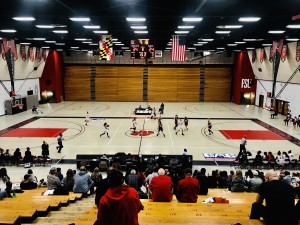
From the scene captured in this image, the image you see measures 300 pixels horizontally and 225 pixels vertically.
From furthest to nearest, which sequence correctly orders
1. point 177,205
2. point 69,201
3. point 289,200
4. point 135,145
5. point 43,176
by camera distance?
point 135,145 < point 43,176 < point 69,201 < point 177,205 < point 289,200

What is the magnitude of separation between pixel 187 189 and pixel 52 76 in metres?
40.7

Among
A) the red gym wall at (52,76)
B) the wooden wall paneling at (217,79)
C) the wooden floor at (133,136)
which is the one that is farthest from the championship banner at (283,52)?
the red gym wall at (52,76)

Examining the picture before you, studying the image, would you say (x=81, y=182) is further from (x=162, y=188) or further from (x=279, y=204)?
(x=279, y=204)

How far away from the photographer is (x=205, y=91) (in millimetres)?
47094

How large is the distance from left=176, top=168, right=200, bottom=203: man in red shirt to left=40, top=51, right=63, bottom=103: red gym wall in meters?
40.3

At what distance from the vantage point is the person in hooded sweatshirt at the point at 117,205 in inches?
143

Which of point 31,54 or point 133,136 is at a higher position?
point 31,54

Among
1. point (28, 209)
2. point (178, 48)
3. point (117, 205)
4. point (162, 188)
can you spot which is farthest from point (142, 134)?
point (117, 205)

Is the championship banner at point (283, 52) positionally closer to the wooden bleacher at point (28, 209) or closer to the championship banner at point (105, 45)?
the championship banner at point (105, 45)

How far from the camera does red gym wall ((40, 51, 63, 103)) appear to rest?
142 feet

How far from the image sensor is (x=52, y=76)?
43.8m

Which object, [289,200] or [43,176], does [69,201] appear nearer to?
[289,200]

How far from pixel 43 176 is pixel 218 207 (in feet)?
34.7

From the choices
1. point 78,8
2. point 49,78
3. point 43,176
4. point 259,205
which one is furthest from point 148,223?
point 49,78
